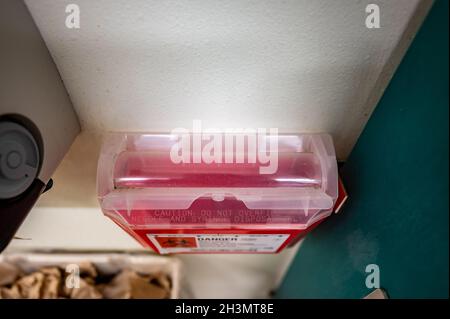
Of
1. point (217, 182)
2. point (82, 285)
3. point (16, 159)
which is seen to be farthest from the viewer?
point (82, 285)

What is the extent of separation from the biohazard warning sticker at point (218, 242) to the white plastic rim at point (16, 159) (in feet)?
0.84

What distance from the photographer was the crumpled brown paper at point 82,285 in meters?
1.07

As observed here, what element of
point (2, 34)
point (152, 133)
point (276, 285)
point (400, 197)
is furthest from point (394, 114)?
point (276, 285)

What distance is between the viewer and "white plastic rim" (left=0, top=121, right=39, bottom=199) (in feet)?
1.44

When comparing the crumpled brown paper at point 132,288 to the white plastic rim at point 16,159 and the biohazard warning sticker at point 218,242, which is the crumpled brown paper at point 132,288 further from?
the white plastic rim at point 16,159

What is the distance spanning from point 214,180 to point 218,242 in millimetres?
175

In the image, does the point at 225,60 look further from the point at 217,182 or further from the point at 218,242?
the point at 218,242

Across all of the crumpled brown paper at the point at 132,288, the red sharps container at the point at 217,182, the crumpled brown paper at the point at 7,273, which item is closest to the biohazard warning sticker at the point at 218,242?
the red sharps container at the point at 217,182

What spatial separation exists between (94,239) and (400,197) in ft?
3.15

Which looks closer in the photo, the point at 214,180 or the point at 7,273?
the point at 214,180

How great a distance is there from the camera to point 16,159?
1.51ft

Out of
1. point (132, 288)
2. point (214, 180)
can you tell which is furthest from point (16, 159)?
point (132, 288)

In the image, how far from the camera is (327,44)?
1.59 feet

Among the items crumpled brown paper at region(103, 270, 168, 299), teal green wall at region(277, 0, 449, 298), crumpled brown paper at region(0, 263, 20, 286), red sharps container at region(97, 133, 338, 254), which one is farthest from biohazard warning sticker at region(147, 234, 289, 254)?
crumpled brown paper at region(0, 263, 20, 286)
